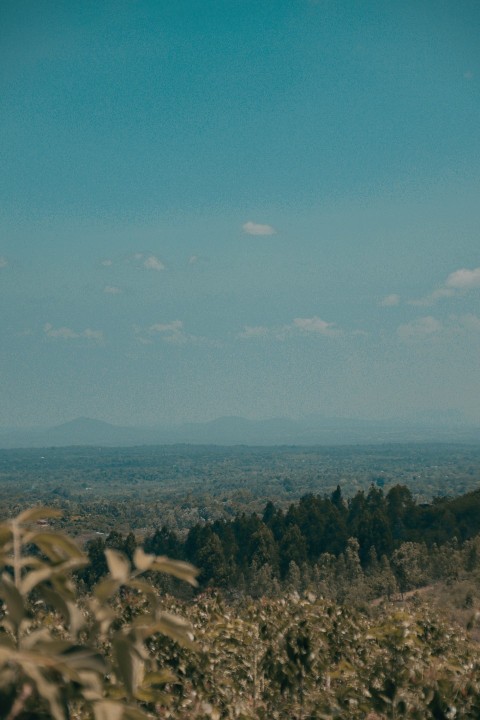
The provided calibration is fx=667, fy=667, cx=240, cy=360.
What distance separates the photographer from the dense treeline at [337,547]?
59.3m

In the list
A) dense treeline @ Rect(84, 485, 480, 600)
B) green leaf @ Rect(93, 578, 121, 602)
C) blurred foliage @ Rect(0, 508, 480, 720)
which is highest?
green leaf @ Rect(93, 578, 121, 602)

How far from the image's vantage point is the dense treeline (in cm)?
5928

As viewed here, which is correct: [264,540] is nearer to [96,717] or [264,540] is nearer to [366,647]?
[366,647]

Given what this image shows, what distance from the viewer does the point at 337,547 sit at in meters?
76.0

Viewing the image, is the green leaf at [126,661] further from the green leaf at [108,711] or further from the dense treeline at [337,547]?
the dense treeline at [337,547]

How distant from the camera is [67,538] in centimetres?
220

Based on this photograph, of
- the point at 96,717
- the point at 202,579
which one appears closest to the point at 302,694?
the point at 96,717

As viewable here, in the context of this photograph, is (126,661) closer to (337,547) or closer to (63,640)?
(63,640)

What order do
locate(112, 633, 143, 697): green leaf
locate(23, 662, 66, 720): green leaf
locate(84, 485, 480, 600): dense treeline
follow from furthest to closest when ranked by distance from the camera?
1. locate(84, 485, 480, 600): dense treeline
2. locate(112, 633, 143, 697): green leaf
3. locate(23, 662, 66, 720): green leaf

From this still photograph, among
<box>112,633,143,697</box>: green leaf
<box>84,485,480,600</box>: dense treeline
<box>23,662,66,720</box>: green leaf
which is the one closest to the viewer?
<box>23,662,66,720</box>: green leaf

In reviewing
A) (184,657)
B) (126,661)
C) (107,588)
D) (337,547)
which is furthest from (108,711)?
(337,547)

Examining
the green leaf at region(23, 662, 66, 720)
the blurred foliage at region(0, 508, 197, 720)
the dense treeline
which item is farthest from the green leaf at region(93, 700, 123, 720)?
the dense treeline

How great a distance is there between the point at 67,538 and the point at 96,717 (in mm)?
545

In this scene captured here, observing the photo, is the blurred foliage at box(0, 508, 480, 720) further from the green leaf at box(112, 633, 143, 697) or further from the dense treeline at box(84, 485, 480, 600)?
the dense treeline at box(84, 485, 480, 600)
